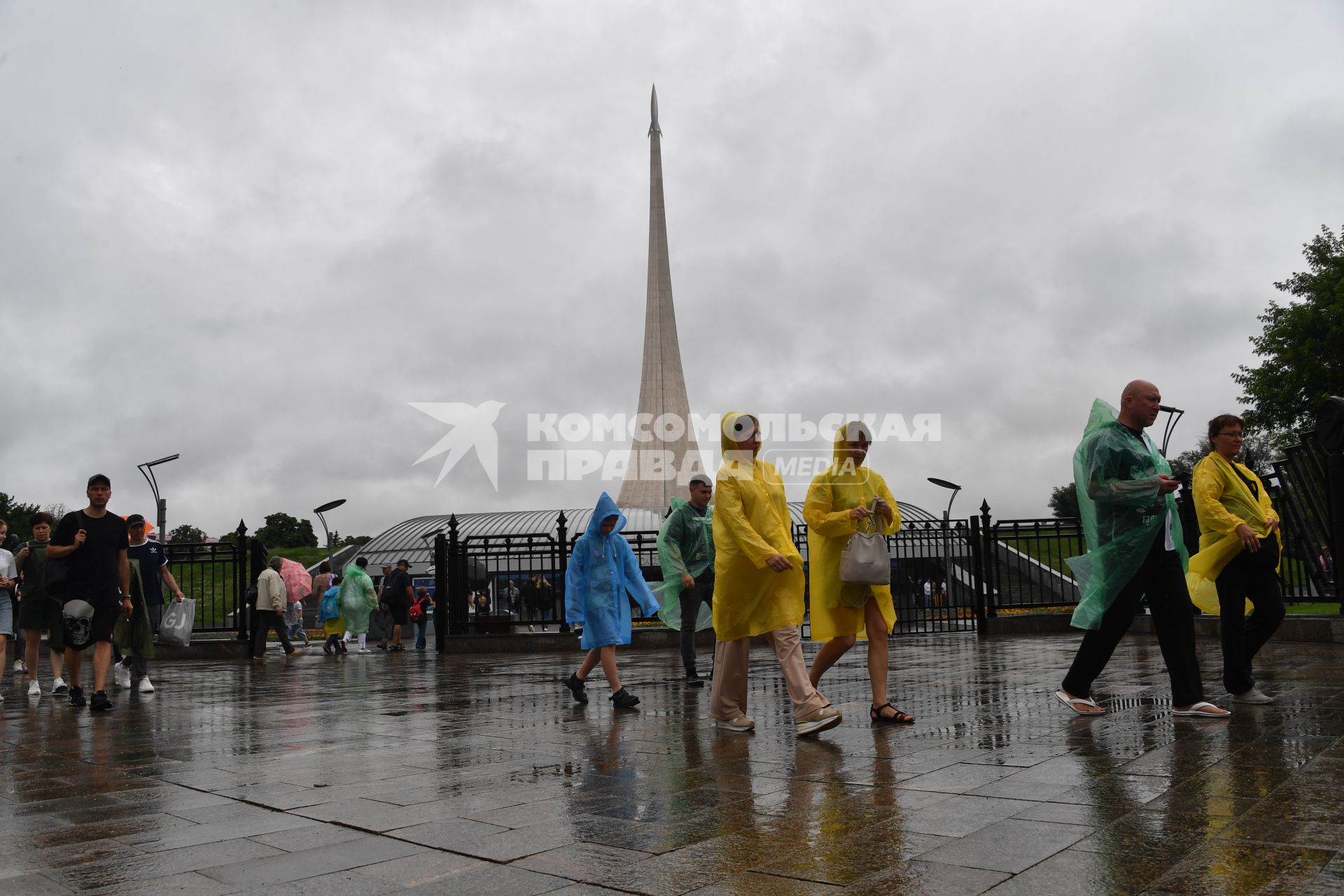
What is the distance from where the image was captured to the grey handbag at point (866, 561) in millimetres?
5320

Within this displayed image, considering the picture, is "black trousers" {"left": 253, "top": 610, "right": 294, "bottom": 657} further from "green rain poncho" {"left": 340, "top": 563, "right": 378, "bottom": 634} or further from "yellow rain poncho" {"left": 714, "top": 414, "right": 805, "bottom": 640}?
"yellow rain poncho" {"left": 714, "top": 414, "right": 805, "bottom": 640}

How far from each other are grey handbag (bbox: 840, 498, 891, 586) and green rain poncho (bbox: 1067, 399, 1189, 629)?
38.4 inches

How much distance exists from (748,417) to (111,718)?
466cm

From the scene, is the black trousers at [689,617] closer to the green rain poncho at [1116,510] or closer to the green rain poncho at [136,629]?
the green rain poncho at [1116,510]

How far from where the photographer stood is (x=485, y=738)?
211 inches

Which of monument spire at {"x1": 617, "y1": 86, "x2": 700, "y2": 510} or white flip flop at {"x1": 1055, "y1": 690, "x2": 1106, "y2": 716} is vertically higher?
monument spire at {"x1": 617, "y1": 86, "x2": 700, "y2": 510}

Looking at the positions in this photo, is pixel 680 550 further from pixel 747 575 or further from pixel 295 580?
pixel 295 580

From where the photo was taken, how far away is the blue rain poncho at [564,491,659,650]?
715cm

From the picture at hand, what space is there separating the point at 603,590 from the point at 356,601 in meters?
10.5

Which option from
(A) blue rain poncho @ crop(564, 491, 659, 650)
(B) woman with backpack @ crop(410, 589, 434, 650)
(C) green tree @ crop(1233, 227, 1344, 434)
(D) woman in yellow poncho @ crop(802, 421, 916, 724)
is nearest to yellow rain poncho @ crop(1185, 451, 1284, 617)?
(D) woman in yellow poncho @ crop(802, 421, 916, 724)

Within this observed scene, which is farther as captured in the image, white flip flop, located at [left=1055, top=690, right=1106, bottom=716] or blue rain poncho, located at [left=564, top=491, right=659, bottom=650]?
blue rain poncho, located at [left=564, top=491, right=659, bottom=650]

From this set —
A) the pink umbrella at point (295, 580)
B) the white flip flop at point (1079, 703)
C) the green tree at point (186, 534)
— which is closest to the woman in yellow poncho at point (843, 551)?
the white flip flop at point (1079, 703)

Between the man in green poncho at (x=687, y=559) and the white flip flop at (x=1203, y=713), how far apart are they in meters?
3.80

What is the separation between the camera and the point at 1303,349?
31219mm
